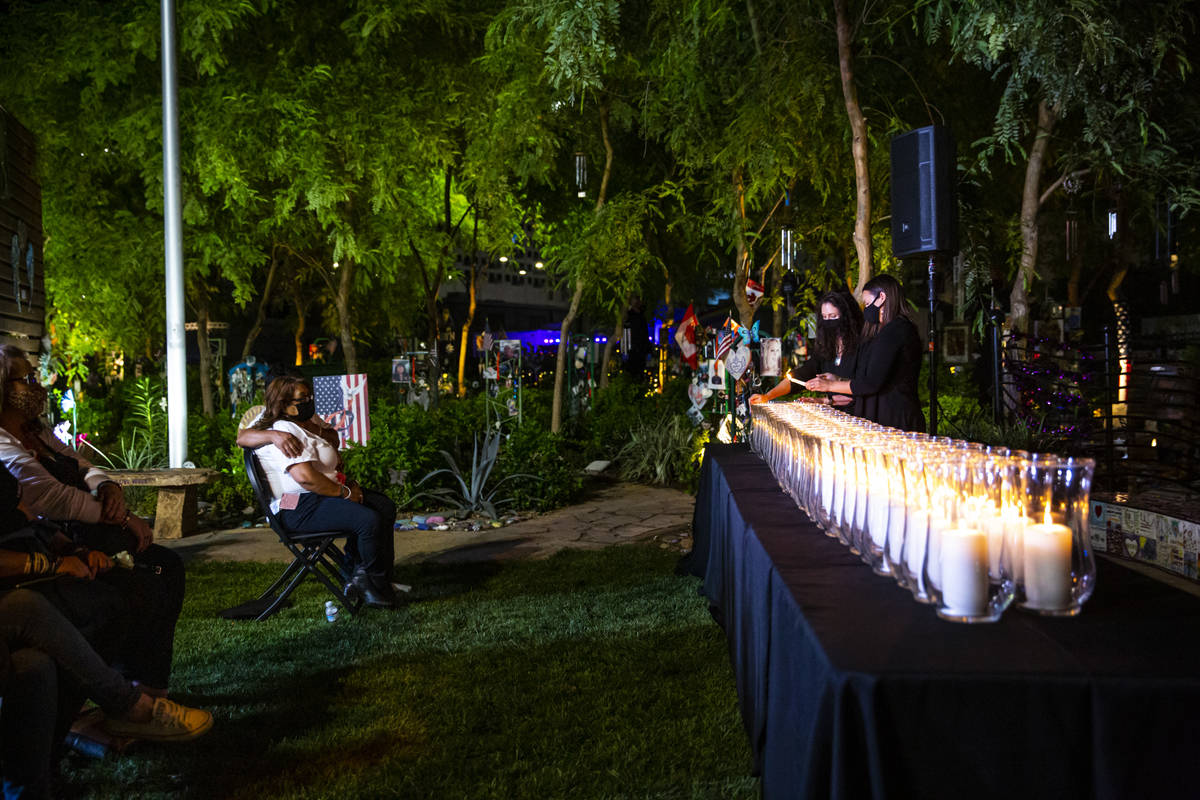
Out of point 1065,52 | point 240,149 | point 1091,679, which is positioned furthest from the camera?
point 240,149

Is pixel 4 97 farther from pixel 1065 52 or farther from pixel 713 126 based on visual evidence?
pixel 1065 52

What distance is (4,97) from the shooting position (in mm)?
11117

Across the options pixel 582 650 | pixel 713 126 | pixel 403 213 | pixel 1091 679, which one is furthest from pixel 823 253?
pixel 1091 679

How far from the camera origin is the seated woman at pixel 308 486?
16.8 ft

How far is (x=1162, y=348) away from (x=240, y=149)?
15.4 m

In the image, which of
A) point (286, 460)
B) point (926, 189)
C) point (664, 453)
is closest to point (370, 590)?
point (286, 460)

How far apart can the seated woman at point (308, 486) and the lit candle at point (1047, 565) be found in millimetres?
3837

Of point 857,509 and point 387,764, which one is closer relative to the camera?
point 857,509

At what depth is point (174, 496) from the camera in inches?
316

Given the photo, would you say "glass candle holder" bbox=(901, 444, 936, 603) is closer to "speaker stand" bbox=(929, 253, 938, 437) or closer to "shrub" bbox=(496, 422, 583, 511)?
"speaker stand" bbox=(929, 253, 938, 437)

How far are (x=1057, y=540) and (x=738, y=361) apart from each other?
805 cm

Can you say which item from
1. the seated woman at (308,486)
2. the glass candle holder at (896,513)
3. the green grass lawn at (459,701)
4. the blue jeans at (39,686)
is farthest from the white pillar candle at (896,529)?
the seated woman at (308,486)

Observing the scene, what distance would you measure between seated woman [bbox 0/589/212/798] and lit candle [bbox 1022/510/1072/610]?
2712mm

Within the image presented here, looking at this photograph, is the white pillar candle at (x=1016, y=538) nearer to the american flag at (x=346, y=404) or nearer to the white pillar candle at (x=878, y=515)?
the white pillar candle at (x=878, y=515)
